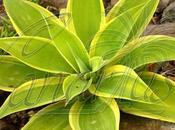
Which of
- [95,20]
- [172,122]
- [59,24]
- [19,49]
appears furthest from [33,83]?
[172,122]

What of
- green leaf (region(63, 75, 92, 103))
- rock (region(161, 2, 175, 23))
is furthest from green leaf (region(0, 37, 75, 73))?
rock (region(161, 2, 175, 23))

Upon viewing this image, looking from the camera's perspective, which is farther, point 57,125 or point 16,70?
point 16,70

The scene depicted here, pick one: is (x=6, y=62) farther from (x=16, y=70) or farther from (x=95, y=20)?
(x=95, y=20)

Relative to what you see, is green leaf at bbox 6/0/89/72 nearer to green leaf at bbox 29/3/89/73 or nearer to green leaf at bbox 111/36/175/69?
green leaf at bbox 29/3/89/73

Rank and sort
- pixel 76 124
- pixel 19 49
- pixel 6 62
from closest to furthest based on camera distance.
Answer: pixel 76 124 < pixel 19 49 < pixel 6 62

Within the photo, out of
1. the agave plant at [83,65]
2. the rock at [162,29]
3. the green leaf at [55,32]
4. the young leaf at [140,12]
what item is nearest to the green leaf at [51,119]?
the agave plant at [83,65]

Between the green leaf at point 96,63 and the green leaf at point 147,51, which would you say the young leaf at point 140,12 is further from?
the green leaf at point 96,63

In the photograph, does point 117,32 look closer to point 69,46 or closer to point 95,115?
point 69,46
